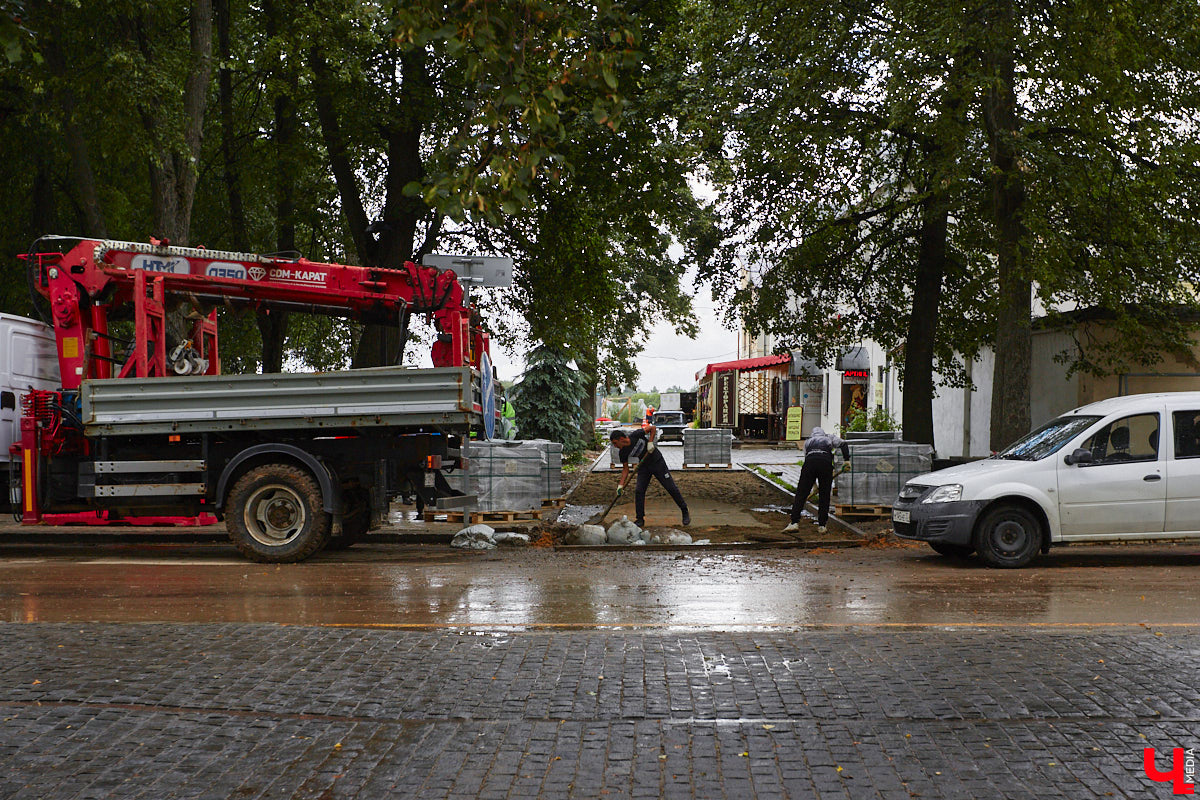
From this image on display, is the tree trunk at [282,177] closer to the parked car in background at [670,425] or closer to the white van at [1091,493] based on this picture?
the white van at [1091,493]

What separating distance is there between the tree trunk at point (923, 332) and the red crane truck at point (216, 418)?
9549mm

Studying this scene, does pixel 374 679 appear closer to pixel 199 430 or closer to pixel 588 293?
pixel 199 430

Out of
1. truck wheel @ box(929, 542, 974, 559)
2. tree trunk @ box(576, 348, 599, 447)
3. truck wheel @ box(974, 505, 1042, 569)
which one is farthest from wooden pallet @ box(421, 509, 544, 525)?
tree trunk @ box(576, 348, 599, 447)

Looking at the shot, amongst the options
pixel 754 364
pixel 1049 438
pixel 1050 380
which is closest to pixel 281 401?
pixel 1049 438

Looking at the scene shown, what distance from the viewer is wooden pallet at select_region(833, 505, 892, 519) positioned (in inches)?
→ 612

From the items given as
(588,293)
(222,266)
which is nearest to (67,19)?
(222,266)

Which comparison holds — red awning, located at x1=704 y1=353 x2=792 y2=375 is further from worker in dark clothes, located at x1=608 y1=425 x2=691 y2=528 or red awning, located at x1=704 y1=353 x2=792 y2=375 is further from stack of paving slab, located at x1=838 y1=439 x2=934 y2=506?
worker in dark clothes, located at x1=608 y1=425 x2=691 y2=528

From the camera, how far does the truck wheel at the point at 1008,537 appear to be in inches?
436

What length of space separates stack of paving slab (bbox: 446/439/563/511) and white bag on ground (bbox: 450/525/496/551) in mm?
1137

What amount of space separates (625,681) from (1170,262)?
1378cm

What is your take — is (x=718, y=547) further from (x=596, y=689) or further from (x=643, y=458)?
(x=596, y=689)

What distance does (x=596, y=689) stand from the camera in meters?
5.85

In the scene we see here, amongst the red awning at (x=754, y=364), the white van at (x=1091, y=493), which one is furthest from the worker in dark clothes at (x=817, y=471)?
the red awning at (x=754, y=364)

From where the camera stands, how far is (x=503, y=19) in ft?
16.2
